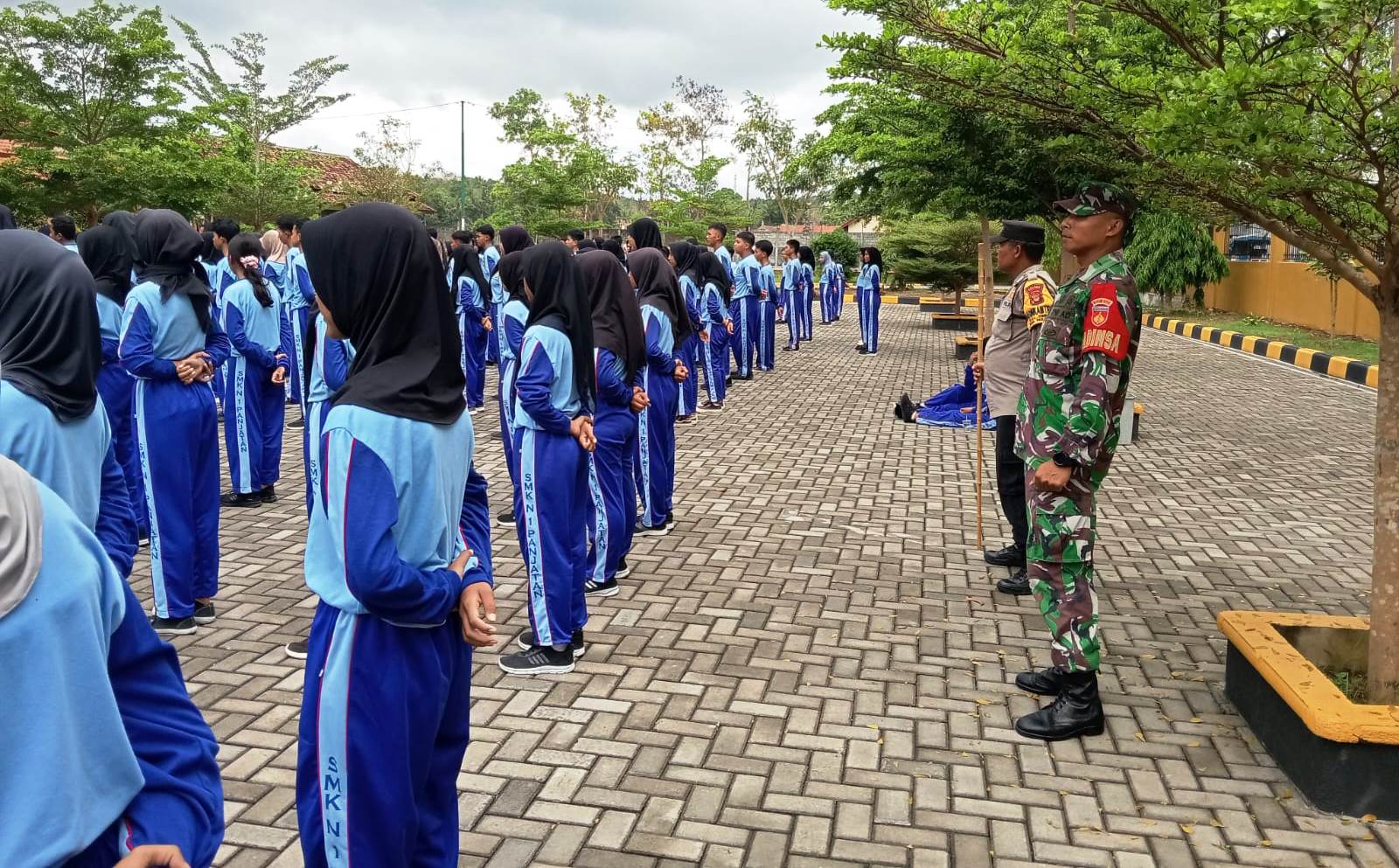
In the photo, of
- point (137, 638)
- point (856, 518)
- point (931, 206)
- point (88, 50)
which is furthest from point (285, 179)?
point (137, 638)

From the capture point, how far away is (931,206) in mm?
11812

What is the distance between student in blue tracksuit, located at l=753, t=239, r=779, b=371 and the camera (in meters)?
14.2

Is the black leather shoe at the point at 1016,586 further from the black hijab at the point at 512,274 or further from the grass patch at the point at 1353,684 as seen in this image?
the black hijab at the point at 512,274

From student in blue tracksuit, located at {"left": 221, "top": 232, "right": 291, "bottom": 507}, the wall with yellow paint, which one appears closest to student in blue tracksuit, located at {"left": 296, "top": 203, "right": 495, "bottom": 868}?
student in blue tracksuit, located at {"left": 221, "top": 232, "right": 291, "bottom": 507}

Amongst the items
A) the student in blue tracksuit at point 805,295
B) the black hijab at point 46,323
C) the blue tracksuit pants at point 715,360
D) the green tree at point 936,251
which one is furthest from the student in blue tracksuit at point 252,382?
the green tree at point 936,251

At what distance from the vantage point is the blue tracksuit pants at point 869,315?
54.9 ft

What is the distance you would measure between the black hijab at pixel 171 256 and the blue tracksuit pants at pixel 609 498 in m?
1.96

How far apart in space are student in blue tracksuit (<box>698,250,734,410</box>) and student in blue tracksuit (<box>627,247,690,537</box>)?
4550 millimetres

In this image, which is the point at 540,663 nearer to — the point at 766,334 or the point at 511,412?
the point at 511,412

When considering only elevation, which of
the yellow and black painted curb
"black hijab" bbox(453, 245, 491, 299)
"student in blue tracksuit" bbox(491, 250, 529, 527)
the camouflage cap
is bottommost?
the yellow and black painted curb

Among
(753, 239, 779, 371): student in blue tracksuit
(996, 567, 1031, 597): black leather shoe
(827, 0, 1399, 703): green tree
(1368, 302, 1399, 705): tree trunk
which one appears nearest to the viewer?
(827, 0, 1399, 703): green tree

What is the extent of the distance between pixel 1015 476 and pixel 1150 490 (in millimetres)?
2664

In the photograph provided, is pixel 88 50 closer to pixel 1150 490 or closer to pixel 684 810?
pixel 1150 490

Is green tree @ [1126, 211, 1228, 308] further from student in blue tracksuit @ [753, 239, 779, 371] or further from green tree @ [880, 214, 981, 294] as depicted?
student in blue tracksuit @ [753, 239, 779, 371]
